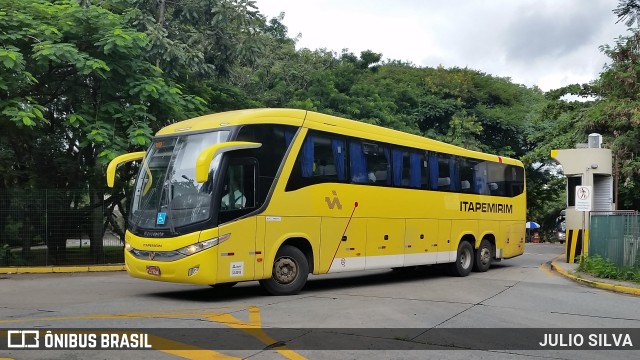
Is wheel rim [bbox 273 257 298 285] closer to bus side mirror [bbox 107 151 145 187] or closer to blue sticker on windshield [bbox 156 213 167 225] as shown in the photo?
blue sticker on windshield [bbox 156 213 167 225]

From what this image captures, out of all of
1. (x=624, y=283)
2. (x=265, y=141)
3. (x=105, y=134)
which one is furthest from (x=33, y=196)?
→ (x=624, y=283)

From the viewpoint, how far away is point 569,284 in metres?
14.7

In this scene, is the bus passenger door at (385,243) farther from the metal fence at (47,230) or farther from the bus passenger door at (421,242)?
the metal fence at (47,230)

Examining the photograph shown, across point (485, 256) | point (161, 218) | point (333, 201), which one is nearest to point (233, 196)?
point (161, 218)

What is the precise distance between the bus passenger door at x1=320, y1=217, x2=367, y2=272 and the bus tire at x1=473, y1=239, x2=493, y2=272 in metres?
5.88

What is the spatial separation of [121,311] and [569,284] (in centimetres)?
1090

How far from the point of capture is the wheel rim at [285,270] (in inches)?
445

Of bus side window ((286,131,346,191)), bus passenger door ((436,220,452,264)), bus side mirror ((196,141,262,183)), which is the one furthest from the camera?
bus passenger door ((436,220,452,264))

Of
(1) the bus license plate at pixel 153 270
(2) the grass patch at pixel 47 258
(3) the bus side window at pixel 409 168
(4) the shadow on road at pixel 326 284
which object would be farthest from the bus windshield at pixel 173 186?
(2) the grass patch at pixel 47 258

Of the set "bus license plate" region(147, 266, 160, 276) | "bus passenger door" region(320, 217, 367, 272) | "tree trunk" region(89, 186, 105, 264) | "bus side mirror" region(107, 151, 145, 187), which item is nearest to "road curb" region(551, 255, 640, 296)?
"bus passenger door" region(320, 217, 367, 272)

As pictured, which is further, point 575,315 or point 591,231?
point 591,231

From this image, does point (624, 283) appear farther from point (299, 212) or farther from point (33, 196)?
point (33, 196)

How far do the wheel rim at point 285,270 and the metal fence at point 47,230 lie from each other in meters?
9.29

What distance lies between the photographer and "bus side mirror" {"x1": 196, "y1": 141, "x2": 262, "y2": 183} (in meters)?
9.32
